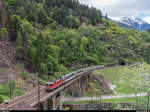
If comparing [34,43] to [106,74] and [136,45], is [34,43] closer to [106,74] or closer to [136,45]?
[106,74]

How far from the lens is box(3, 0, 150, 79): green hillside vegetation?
148ft

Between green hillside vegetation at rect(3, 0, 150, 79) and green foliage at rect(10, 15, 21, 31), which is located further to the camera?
green foliage at rect(10, 15, 21, 31)

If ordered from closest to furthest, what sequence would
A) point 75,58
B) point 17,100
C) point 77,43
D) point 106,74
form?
point 17,100, point 106,74, point 75,58, point 77,43

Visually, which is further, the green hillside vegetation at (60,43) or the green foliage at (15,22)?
the green foliage at (15,22)

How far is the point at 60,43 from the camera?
198 ft

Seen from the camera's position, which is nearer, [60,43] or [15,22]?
[15,22]

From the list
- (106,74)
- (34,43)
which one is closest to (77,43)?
(106,74)

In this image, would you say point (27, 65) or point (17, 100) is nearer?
point (17, 100)

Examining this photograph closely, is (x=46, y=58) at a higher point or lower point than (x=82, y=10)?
lower

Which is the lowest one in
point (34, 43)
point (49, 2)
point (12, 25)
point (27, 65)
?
point (27, 65)

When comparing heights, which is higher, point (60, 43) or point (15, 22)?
point (15, 22)

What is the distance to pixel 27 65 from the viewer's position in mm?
44531

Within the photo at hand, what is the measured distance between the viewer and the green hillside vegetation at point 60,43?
45156 millimetres

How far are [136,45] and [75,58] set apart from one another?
125ft
